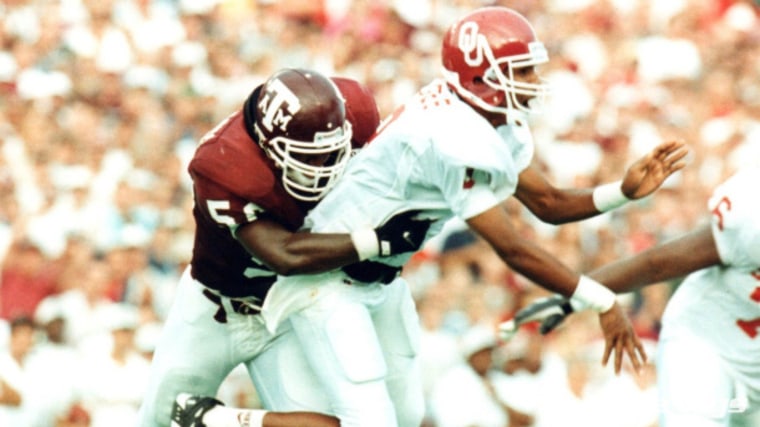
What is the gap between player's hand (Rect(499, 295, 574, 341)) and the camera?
5.65 m

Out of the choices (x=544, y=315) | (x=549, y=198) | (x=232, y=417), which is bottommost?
(x=232, y=417)

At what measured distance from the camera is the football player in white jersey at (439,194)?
4961 millimetres

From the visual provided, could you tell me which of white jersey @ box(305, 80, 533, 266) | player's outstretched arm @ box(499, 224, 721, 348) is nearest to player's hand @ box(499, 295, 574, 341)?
player's outstretched arm @ box(499, 224, 721, 348)

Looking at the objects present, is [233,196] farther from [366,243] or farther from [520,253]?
[520,253]

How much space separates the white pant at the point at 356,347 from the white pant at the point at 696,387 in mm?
899

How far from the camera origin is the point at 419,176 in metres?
5.03

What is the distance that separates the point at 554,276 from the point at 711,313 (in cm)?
68

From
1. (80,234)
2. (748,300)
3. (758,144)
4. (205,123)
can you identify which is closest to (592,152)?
(758,144)

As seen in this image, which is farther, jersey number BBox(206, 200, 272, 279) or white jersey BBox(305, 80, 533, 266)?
jersey number BBox(206, 200, 272, 279)

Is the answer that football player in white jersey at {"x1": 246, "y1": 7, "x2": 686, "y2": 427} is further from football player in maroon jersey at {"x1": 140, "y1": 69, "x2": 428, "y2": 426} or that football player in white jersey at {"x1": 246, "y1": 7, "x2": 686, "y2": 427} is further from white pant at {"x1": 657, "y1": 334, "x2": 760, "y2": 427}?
white pant at {"x1": 657, "y1": 334, "x2": 760, "y2": 427}

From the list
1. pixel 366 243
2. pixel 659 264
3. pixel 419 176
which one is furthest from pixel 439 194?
pixel 659 264

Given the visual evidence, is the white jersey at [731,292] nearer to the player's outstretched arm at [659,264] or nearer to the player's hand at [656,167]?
the player's outstretched arm at [659,264]

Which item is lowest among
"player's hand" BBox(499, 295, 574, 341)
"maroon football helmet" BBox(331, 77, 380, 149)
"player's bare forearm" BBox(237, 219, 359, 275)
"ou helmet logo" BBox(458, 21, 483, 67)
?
"player's hand" BBox(499, 295, 574, 341)

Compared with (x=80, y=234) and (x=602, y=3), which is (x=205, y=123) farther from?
(x=602, y=3)
